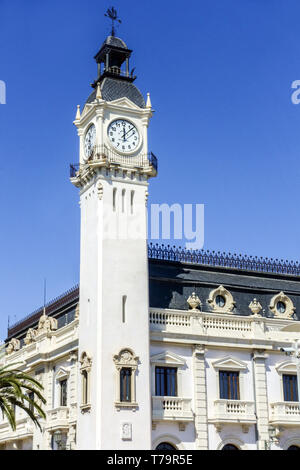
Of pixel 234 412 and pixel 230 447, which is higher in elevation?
pixel 234 412

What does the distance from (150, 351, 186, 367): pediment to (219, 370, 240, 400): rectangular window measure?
3.11 metres

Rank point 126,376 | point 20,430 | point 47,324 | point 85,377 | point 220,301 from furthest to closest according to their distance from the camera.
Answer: point 20,430, point 47,324, point 220,301, point 85,377, point 126,376

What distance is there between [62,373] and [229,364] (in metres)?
11.4

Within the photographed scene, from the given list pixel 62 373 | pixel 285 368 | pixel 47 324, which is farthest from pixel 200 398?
pixel 47 324

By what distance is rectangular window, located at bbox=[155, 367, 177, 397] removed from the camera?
159 feet

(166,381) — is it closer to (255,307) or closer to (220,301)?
(220,301)

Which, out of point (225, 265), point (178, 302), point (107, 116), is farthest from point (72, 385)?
point (107, 116)

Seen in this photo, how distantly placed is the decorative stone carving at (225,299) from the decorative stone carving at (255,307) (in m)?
1.28

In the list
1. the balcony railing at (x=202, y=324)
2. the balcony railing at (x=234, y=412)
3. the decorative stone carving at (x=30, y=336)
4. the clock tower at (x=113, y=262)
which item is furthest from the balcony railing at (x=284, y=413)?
the decorative stone carving at (x=30, y=336)

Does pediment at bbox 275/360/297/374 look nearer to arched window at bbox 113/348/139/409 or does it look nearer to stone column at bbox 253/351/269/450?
stone column at bbox 253/351/269/450

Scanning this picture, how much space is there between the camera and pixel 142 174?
51531 mm

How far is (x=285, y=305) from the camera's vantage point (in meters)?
55.4

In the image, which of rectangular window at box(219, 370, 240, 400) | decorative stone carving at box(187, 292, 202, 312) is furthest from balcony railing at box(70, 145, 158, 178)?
rectangular window at box(219, 370, 240, 400)
